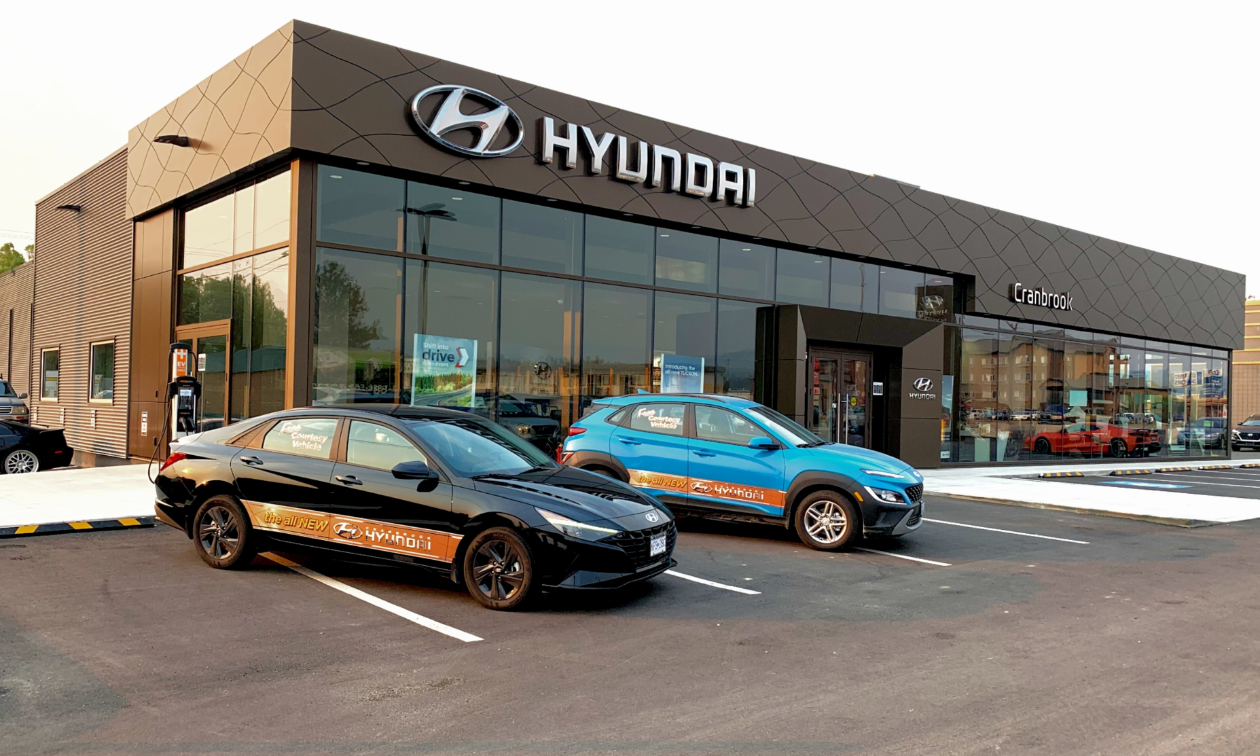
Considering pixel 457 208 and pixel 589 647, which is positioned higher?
pixel 457 208

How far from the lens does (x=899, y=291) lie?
22.4 m

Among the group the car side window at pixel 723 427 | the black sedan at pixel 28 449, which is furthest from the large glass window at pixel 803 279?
the black sedan at pixel 28 449

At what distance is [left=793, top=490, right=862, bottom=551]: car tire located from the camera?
32.0 feet

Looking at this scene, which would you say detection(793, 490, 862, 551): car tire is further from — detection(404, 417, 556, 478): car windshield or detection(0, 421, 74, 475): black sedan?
detection(0, 421, 74, 475): black sedan

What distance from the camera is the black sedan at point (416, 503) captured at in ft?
22.2

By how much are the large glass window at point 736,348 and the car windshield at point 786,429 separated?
296 inches

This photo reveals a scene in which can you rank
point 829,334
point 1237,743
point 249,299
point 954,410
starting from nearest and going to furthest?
point 1237,743 → point 249,299 → point 829,334 → point 954,410

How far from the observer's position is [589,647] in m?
5.93

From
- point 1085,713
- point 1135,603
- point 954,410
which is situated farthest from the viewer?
point 954,410

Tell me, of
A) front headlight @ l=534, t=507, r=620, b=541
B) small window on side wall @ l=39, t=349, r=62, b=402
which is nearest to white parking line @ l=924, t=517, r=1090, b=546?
front headlight @ l=534, t=507, r=620, b=541

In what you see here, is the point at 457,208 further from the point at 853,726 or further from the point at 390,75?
the point at 853,726

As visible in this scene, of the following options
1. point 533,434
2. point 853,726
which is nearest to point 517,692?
point 853,726

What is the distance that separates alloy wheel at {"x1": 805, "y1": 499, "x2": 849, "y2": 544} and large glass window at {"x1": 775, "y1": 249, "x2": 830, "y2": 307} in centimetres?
1029

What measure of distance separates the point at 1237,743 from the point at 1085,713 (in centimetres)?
67
